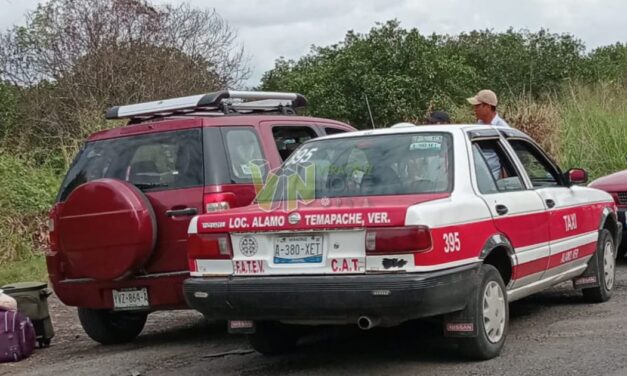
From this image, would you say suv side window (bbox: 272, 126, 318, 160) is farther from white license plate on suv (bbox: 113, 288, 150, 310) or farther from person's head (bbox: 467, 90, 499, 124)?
person's head (bbox: 467, 90, 499, 124)

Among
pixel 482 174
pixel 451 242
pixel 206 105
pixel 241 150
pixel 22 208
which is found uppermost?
pixel 206 105

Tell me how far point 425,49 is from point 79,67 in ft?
33.0

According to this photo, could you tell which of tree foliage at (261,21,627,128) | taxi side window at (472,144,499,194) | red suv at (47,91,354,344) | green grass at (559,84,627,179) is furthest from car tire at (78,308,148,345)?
tree foliage at (261,21,627,128)

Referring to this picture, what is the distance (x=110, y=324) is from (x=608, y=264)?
4397mm

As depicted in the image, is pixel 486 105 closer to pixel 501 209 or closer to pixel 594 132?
pixel 501 209

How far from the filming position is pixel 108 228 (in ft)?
21.9

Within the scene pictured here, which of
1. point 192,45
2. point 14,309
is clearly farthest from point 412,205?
point 192,45

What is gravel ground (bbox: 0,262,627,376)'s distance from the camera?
230 inches

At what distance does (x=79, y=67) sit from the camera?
18.1 m

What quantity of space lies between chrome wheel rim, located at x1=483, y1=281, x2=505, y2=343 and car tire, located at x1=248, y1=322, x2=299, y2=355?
1.52 metres

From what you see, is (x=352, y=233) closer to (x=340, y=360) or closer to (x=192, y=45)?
(x=340, y=360)

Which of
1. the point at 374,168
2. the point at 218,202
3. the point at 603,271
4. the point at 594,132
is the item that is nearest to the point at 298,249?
the point at 374,168

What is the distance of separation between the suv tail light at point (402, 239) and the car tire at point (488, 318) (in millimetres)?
632

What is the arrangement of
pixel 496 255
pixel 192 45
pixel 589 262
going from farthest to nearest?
1. pixel 192 45
2. pixel 589 262
3. pixel 496 255
